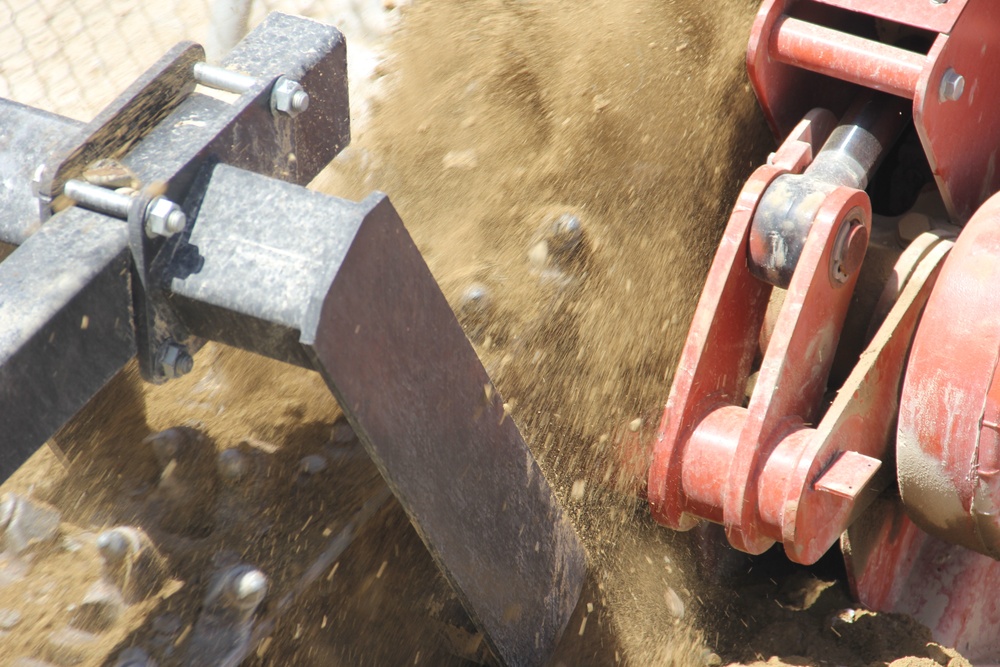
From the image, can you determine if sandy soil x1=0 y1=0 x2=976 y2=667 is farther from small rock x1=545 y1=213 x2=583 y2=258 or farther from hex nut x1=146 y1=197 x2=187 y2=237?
hex nut x1=146 y1=197 x2=187 y2=237

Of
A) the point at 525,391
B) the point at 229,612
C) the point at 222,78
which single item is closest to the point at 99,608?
the point at 229,612

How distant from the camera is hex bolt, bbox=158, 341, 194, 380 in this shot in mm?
1066

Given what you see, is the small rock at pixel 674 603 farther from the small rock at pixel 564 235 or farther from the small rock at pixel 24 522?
the small rock at pixel 24 522

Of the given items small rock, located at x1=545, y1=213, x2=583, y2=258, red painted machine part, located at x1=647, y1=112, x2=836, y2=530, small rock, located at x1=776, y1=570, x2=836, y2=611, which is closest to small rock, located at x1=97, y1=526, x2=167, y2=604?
red painted machine part, located at x1=647, y1=112, x2=836, y2=530

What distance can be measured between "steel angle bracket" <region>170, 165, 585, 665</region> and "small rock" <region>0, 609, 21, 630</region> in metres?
0.62

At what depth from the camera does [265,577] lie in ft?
4.89

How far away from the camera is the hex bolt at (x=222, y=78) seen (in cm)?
117

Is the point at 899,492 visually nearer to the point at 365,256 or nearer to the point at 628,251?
the point at 628,251

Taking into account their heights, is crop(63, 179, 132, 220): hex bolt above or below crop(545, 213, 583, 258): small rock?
above

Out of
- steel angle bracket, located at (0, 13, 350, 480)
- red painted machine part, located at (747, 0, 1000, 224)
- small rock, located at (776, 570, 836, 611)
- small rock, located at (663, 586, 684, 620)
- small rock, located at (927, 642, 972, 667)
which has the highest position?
steel angle bracket, located at (0, 13, 350, 480)

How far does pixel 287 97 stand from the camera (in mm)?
1170

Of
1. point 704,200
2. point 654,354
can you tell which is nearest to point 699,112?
point 704,200

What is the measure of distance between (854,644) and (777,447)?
21.3 inches

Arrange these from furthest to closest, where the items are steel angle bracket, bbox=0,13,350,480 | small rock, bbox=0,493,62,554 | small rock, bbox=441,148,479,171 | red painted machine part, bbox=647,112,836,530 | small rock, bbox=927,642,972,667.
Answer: small rock, bbox=441,148,479,171
small rock, bbox=927,642,972,667
red painted machine part, bbox=647,112,836,530
small rock, bbox=0,493,62,554
steel angle bracket, bbox=0,13,350,480
